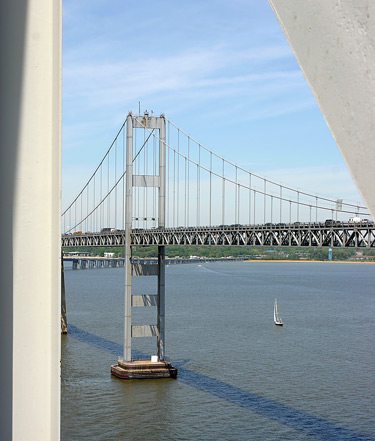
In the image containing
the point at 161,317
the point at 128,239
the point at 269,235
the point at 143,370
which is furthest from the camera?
the point at 269,235

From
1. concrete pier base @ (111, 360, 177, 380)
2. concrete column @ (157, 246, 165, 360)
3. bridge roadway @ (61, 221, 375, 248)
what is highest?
bridge roadway @ (61, 221, 375, 248)

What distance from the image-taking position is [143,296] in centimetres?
2567

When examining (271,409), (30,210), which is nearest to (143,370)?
(271,409)

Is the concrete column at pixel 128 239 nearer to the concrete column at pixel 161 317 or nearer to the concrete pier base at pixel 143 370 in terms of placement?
the concrete pier base at pixel 143 370

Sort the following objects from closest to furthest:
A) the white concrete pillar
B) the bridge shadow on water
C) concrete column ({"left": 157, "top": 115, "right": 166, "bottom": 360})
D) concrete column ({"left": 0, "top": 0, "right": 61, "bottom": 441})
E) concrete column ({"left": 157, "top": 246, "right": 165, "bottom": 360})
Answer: the white concrete pillar < concrete column ({"left": 0, "top": 0, "right": 61, "bottom": 441}) < the bridge shadow on water < concrete column ({"left": 157, "top": 246, "right": 165, "bottom": 360}) < concrete column ({"left": 157, "top": 115, "right": 166, "bottom": 360})

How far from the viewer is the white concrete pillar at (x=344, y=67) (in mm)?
1183

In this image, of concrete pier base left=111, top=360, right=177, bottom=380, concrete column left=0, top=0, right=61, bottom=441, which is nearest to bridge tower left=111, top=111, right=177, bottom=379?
concrete pier base left=111, top=360, right=177, bottom=380

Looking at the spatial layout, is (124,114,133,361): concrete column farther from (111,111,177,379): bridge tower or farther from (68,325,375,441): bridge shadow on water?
(68,325,375,441): bridge shadow on water

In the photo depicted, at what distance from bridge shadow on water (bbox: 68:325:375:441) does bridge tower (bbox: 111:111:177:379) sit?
130cm

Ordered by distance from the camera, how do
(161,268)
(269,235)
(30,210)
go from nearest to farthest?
(30,210) < (161,268) < (269,235)

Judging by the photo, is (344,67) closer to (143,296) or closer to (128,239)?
(143,296)

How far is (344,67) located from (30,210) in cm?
104

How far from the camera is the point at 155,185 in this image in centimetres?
2778

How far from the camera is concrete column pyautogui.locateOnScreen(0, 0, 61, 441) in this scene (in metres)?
1.88
